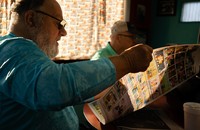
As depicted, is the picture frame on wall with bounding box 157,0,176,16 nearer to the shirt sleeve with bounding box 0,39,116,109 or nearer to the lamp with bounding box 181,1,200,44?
the lamp with bounding box 181,1,200,44

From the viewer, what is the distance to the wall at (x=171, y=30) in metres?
3.09

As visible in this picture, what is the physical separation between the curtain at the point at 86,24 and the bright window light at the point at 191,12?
937 millimetres

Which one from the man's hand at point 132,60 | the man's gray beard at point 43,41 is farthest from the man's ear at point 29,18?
the man's hand at point 132,60

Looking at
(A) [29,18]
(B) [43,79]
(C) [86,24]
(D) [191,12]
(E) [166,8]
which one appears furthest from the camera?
(E) [166,8]

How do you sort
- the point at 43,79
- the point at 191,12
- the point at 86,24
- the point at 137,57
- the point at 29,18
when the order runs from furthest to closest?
the point at 191,12, the point at 86,24, the point at 29,18, the point at 137,57, the point at 43,79

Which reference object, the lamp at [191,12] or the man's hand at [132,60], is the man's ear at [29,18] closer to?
the man's hand at [132,60]

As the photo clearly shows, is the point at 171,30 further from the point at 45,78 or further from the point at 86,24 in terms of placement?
the point at 45,78

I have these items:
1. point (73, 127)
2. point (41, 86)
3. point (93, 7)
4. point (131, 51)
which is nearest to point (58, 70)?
point (41, 86)

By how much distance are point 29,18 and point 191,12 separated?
2803 millimetres

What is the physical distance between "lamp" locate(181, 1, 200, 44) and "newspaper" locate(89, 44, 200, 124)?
92.9 inches

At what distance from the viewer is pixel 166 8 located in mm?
3305

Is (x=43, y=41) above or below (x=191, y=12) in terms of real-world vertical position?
below

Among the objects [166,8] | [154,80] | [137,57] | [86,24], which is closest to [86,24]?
[86,24]

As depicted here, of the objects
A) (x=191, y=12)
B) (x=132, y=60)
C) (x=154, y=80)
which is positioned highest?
(x=191, y=12)
